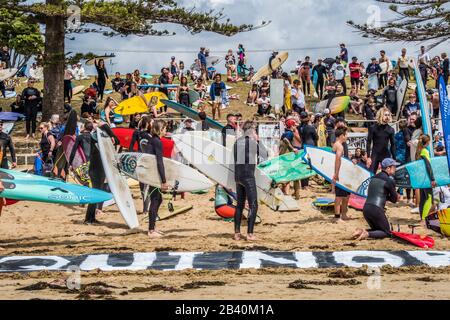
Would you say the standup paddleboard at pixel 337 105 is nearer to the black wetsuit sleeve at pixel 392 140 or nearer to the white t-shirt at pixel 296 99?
the white t-shirt at pixel 296 99

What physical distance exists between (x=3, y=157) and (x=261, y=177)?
15.4 feet

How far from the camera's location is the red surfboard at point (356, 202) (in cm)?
1667

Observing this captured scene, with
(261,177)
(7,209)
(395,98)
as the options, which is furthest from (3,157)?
(395,98)

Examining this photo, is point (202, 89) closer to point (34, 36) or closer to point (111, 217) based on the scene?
point (34, 36)

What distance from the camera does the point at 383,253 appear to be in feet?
40.7

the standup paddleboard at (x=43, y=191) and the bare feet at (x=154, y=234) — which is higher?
the standup paddleboard at (x=43, y=191)

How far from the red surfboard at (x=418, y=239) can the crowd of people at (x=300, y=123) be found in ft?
0.88

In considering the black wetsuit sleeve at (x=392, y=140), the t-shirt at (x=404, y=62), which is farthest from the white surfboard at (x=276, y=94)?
the black wetsuit sleeve at (x=392, y=140)

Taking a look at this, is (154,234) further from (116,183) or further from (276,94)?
(276,94)

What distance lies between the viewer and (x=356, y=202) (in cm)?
1678

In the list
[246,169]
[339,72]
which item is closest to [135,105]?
[339,72]

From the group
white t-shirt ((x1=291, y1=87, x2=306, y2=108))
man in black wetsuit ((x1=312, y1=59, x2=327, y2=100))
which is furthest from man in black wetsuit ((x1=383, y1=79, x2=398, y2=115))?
man in black wetsuit ((x1=312, y1=59, x2=327, y2=100))

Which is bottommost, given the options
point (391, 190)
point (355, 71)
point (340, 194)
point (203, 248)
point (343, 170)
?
point (203, 248)

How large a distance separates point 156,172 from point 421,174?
4.52 meters
